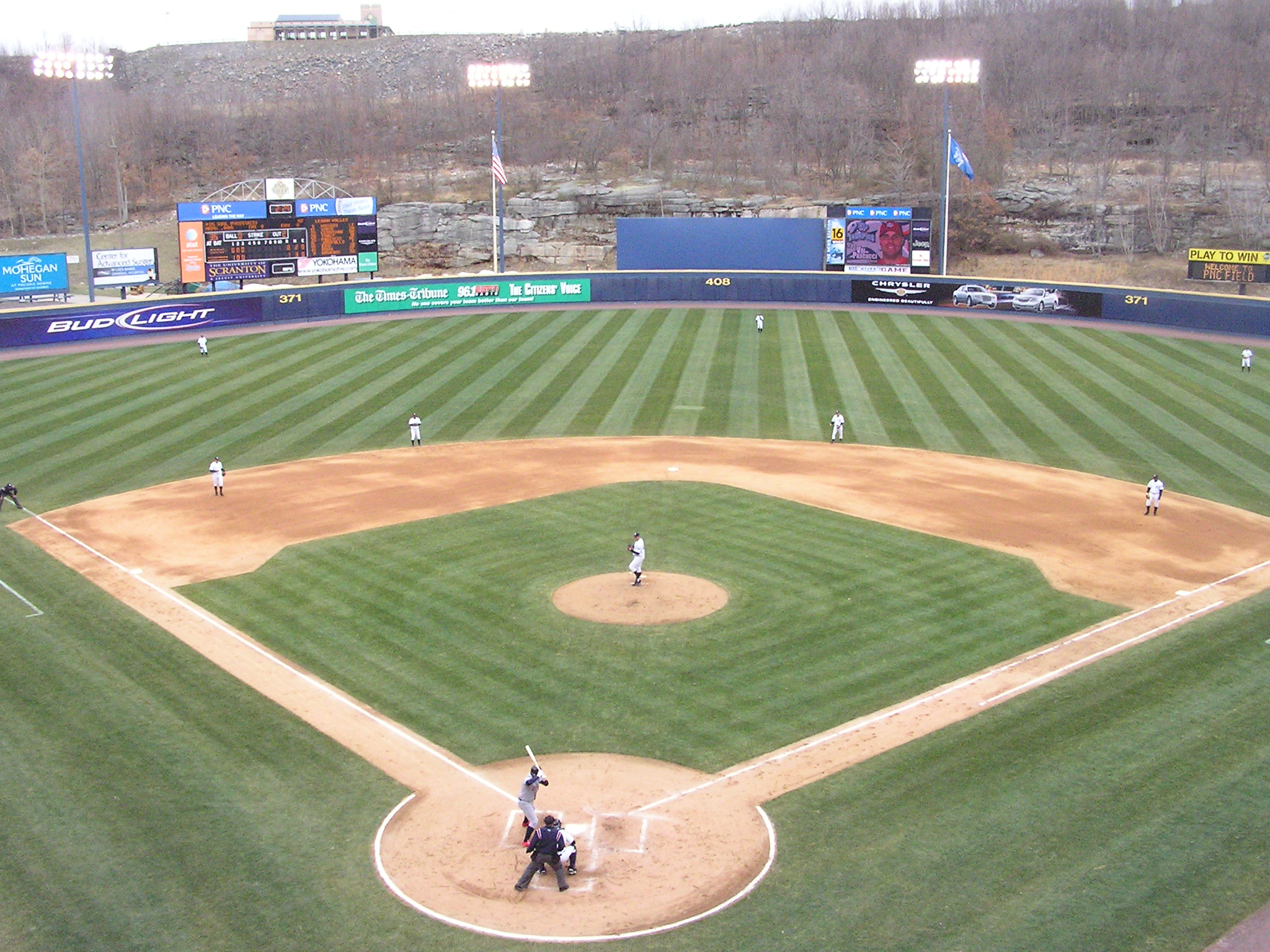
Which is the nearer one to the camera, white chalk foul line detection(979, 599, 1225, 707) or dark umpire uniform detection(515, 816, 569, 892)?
dark umpire uniform detection(515, 816, 569, 892)

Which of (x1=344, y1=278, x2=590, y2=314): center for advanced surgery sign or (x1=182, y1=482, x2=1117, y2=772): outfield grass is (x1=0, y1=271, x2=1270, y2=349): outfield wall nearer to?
(x1=344, y1=278, x2=590, y2=314): center for advanced surgery sign

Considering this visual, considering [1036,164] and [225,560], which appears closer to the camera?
[225,560]

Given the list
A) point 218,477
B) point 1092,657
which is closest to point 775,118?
point 218,477

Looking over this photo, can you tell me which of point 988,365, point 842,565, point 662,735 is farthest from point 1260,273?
point 662,735

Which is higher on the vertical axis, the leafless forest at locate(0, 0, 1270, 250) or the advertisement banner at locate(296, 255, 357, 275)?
the leafless forest at locate(0, 0, 1270, 250)

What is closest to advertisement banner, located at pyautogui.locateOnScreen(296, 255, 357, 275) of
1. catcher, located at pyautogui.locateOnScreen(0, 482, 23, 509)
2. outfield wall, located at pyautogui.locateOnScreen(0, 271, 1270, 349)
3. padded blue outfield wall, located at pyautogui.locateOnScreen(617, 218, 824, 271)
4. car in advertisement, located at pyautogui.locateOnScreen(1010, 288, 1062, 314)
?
outfield wall, located at pyautogui.locateOnScreen(0, 271, 1270, 349)

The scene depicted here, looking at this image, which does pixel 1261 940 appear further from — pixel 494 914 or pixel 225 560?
pixel 225 560

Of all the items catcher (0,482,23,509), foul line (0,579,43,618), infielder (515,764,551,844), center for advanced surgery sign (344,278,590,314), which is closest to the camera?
infielder (515,764,551,844)
